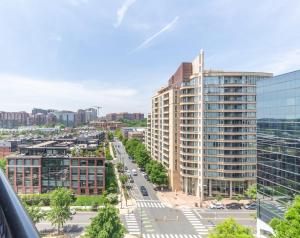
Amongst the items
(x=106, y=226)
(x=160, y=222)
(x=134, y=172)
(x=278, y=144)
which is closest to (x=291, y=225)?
(x=278, y=144)

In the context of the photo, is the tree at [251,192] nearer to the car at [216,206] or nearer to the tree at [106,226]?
the car at [216,206]

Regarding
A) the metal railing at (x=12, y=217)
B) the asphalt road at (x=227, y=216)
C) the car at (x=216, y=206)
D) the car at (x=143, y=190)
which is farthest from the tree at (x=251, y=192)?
the metal railing at (x=12, y=217)

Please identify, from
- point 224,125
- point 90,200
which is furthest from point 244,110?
point 90,200

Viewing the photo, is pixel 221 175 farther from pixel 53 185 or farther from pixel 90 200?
pixel 53 185

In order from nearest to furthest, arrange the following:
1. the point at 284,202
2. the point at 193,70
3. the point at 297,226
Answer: the point at 297,226 < the point at 284,202 < the point at 193,70

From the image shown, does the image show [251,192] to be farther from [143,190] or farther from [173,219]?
[143,190]

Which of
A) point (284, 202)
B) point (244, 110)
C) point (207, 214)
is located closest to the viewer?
point (284, 202)

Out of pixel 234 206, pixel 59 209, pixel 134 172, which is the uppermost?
pixel 59 209
